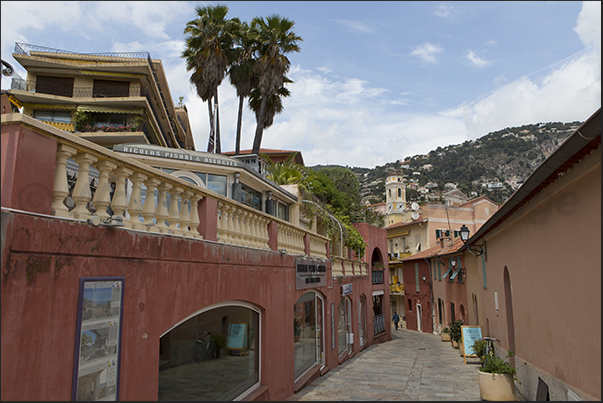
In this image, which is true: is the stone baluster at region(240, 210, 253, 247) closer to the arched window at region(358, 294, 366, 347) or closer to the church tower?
the arched window at region(358, 294, 366, 347)

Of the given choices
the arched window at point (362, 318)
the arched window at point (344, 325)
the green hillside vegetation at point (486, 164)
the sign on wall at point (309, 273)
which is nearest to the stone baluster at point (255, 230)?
the sign on wall at point (309, 273)

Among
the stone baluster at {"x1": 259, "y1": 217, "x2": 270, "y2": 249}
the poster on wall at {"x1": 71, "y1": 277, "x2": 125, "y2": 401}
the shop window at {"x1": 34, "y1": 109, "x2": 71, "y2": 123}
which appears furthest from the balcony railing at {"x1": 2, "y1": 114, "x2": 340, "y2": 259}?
the shop window at {"x1": 34, "y1": 109, "x2": 71, "y2": 123}

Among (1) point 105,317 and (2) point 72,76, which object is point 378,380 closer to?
(1) point 105,317

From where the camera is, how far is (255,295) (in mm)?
7438

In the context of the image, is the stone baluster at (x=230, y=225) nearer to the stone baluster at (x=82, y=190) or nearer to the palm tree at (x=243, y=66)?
the stone baluster at (x=82, y=190)

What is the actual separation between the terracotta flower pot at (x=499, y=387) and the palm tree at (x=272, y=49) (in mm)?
18208

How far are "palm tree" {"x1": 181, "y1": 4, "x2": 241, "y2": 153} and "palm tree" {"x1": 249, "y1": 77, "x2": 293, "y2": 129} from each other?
122 inches

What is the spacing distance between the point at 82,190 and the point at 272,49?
21825 millimetres

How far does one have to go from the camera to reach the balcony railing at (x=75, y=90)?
3008cm

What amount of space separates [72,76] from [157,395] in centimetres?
3279

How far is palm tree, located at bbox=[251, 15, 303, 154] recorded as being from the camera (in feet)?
78.0

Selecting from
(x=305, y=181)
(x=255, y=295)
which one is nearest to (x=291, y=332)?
(x=255, y=295)

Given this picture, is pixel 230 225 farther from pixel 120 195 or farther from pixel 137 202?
pixel 120 195

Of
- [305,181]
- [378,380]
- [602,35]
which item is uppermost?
[305,181]
